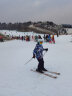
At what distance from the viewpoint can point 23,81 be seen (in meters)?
4.73

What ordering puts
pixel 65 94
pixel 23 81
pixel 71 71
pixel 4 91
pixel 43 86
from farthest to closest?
1. pixel 71 71
2. pixel 23 81
3. pixel 43 86
4. pixel 4 91
5. pixel 65 94

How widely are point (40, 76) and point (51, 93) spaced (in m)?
1.44

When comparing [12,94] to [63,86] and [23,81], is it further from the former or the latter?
[63,86]

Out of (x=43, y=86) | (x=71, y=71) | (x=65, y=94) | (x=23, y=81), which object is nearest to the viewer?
(x=65, y=94)

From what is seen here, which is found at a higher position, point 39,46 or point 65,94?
point 39,46

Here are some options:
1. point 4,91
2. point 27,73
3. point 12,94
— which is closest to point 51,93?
point 12,94

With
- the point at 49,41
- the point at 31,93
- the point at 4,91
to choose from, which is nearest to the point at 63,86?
the point at 31,93

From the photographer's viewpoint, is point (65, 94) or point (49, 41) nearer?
point (65, 94)

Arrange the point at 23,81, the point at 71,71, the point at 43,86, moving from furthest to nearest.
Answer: the point at 71,71, the point at 23,81, the point at 43,86

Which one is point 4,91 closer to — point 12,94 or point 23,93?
point 12,94

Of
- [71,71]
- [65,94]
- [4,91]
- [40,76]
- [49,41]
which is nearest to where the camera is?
[65,94]

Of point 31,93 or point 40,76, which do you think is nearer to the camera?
point 31,93

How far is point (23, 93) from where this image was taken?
382 cm

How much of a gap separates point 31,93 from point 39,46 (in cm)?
219
